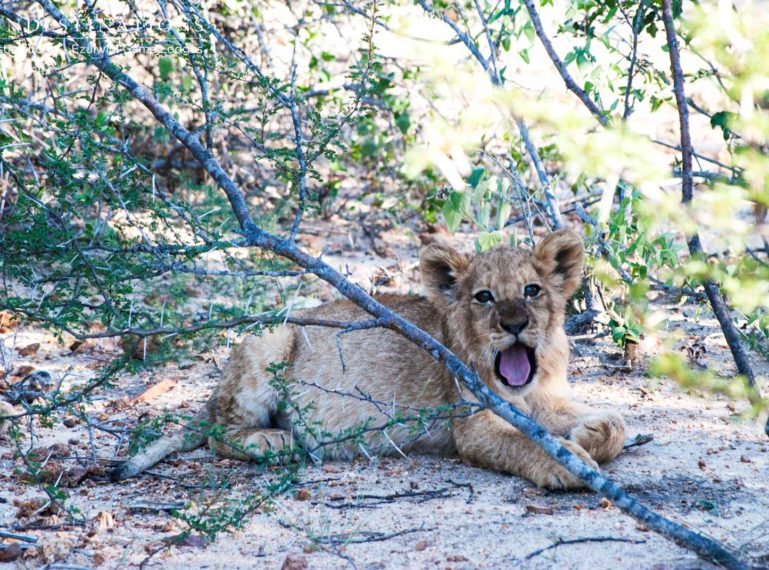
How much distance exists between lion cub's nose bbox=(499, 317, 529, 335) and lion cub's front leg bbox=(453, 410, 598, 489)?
1.72 ft

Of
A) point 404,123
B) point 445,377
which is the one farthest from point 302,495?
point 404,123

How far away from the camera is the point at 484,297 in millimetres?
5500

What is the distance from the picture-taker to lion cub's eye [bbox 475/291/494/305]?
5.48 metres

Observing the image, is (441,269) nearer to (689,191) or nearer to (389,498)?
(389,498)

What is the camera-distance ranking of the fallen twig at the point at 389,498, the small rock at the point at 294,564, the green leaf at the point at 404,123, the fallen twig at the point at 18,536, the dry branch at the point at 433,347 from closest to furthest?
the dry branch at the point at 433,347, the small rock at the point at 294,564, the fallen twig at the point at 18,536, the fallen twig at the point at 389,498, the green leaf at the point at 404,123

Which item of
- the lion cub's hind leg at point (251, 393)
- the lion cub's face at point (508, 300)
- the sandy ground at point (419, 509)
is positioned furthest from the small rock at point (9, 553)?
the lion cub's face at point (508, 300)

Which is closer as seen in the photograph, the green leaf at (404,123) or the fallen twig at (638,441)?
the fallen twig at (638,441)

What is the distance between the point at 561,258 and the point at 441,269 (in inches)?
27.6

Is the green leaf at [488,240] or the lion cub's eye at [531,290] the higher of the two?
the green leaf at [488,240]

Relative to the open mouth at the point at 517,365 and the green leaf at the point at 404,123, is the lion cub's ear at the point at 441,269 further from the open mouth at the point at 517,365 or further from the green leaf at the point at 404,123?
the green leaf at the point at 404,123

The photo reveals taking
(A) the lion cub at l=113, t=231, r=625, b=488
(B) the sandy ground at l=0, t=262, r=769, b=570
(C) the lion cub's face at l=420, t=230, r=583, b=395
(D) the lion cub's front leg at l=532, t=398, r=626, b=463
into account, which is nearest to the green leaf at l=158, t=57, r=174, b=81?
(A) the lion cub at l=113, t=231, r=625, b=488

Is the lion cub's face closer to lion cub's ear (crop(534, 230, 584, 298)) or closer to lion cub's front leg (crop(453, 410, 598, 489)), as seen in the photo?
lion cub's ear (crop(534, 230, 584, 298))

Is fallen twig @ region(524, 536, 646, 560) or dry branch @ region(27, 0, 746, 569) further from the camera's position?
fallen twig @ region(524, 536, 646, 560)

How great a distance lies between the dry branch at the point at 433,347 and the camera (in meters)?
3.48
